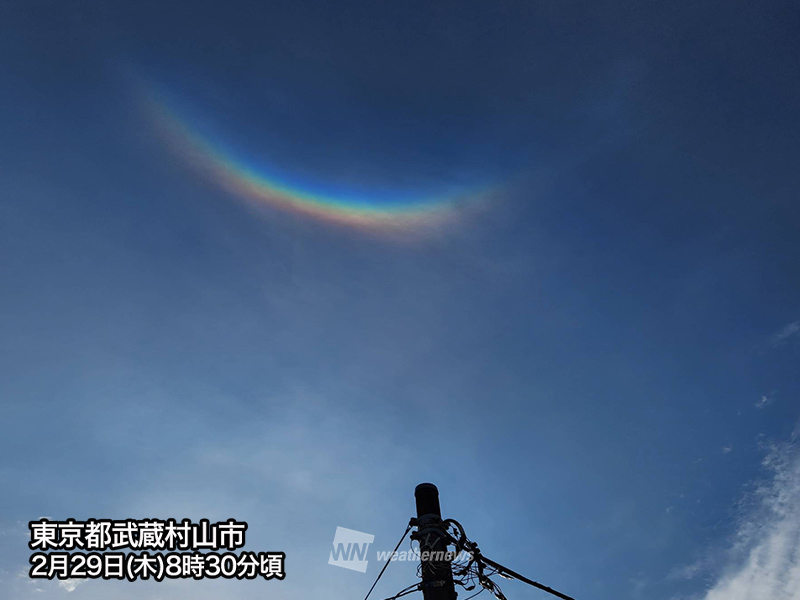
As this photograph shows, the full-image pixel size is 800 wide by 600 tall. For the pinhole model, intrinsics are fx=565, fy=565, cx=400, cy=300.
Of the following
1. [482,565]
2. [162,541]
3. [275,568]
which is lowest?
[482,565]

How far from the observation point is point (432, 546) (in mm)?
11055

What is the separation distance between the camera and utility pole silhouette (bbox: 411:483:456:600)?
10.5m

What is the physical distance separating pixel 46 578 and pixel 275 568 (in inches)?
307

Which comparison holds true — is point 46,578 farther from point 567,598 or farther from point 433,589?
point 567,598

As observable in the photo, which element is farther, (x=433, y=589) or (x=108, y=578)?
(x=108, y=578)

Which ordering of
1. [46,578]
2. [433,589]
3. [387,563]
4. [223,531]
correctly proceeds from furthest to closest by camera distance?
[223,531] < [46,578] < [387,563] < [433,589]

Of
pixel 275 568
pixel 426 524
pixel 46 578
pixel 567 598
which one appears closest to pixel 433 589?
pixel 426 524

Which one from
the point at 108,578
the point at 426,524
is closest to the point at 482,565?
the point at 426,524

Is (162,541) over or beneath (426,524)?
over

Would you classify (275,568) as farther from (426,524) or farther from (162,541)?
(426,524)

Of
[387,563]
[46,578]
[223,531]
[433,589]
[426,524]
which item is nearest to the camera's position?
[433,589]

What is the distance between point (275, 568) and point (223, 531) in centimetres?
246

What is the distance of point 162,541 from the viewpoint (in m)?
20.5

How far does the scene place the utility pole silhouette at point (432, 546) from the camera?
10.5m
